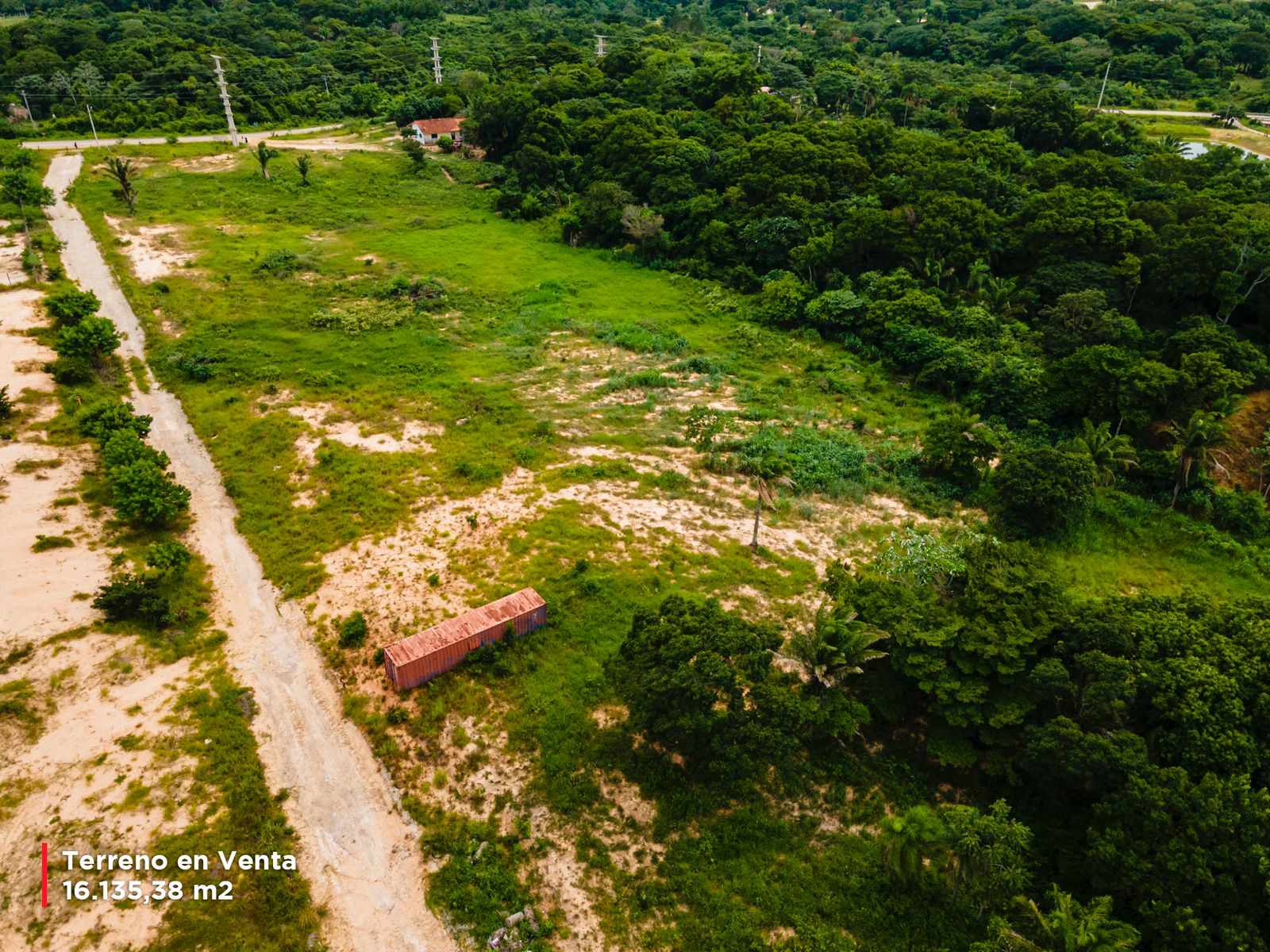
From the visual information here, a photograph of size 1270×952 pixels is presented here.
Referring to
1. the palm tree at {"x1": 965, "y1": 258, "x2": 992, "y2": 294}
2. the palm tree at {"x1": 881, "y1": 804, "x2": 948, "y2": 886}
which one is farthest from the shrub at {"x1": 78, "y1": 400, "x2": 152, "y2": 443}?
the palm tree at {"x1": 965, "y1": 258, "x2": 992, "y2": 294}

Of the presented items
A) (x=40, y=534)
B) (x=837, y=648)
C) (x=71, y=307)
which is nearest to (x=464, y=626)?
(x=837, y=648)

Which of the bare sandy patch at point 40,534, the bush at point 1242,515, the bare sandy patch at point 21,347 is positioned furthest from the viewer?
the bare sandy patch at point 21,347

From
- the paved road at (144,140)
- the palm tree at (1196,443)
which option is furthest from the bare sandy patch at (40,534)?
the paved road at (144,140)

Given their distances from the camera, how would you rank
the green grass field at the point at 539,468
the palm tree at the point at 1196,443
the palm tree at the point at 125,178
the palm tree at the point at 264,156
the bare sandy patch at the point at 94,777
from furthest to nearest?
the palm tree at the point at 264,156 < the palm tree at the point at 125,178 < the palm tree at the point at 1196,443 < the green grass field at the point at 539,468 < the bare sandy patch at the point at 94,777

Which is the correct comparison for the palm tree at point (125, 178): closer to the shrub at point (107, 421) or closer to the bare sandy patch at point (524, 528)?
the shrub at point (107, 421)

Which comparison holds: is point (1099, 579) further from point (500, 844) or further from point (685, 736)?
point (500, 844)

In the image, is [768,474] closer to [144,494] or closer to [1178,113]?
[144,494]

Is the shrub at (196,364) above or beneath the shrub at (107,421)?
beneath
